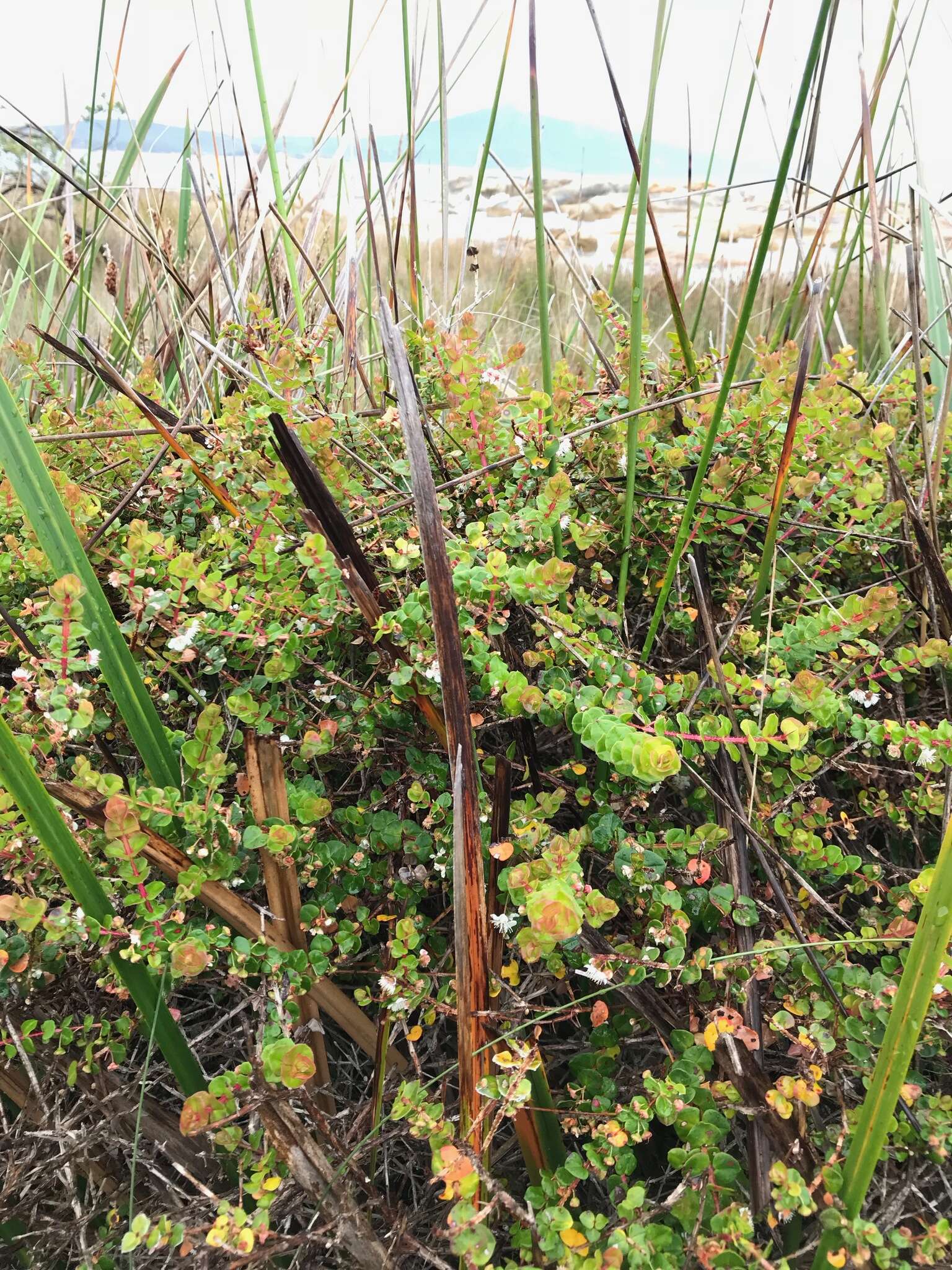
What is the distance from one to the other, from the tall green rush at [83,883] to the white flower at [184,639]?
150 mm

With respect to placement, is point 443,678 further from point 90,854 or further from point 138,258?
point 138,258

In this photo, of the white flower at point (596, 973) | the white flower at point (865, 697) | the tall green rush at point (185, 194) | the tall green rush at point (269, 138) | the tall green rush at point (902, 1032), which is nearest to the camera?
the tall green rush at point (902, 1032)

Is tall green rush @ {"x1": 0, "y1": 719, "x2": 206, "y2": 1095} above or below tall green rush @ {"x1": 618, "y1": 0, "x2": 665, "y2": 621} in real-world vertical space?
below

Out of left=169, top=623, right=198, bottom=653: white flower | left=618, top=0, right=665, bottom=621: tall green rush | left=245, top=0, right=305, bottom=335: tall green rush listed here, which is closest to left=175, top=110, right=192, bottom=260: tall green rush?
left=245, top=0, right=305, bottom=335: tall green rush

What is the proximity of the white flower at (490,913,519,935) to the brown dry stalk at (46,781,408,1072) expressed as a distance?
0.17 m

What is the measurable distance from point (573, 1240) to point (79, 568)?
634 mm

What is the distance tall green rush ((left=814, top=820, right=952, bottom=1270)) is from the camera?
49 cm

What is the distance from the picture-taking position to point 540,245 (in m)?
0.77

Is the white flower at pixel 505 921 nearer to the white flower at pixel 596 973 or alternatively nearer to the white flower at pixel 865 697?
the white flower at pixel 596 973

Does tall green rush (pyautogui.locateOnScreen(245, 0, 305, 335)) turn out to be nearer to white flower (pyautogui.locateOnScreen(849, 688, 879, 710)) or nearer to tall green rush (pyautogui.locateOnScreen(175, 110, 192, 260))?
tall green rush (pyautogui.locateOnScreen(175, 110, 192, 260))

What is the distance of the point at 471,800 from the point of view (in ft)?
1.84

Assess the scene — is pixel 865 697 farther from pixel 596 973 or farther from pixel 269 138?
pixel 269 138

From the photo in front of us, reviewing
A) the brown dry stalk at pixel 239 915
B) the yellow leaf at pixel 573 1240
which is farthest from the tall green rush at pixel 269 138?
the yellow leaf at pixel 573 1240

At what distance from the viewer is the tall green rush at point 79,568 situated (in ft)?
2.08
